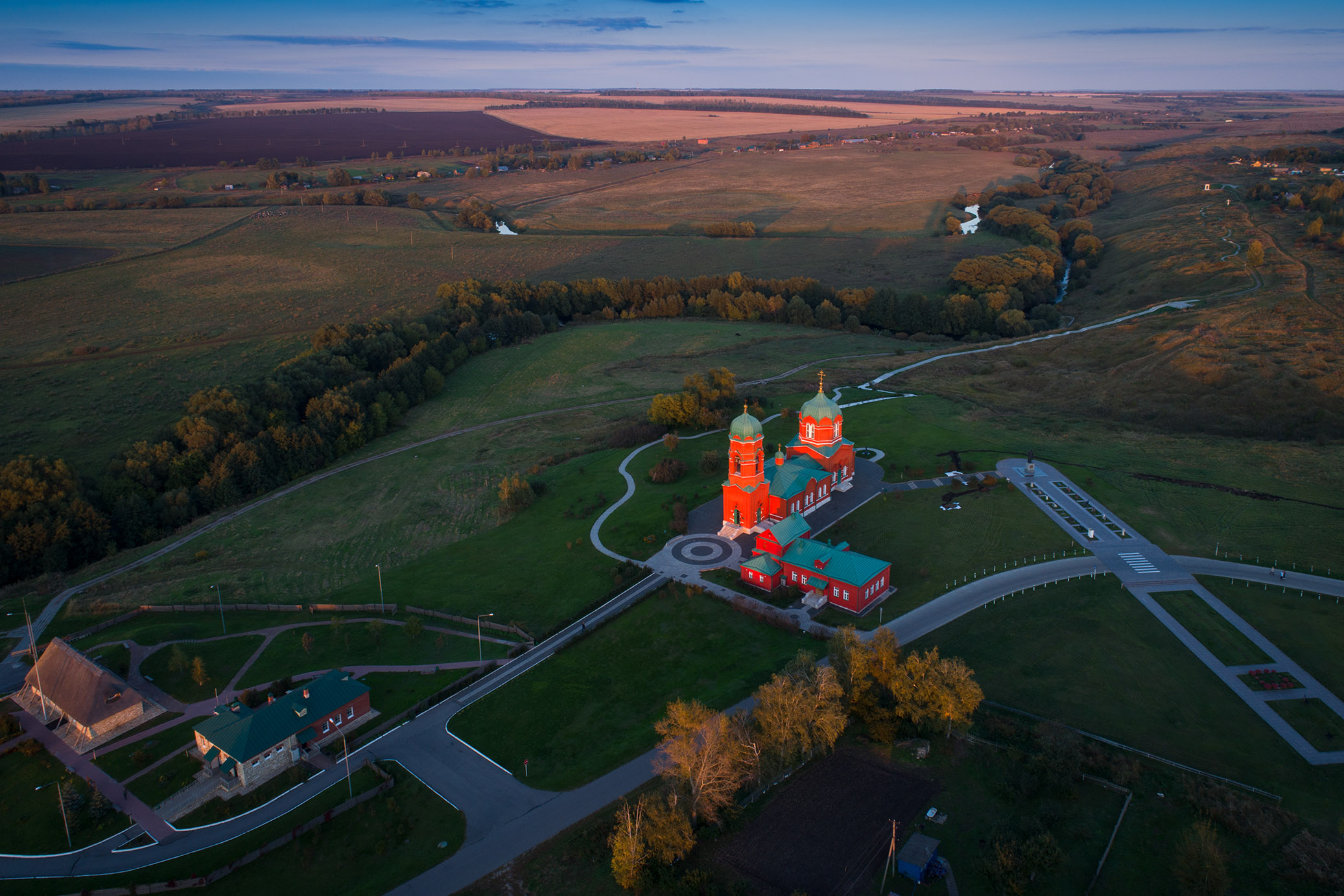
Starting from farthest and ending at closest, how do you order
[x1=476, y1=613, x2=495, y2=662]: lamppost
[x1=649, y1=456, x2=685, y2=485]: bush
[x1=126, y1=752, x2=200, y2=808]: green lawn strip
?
[x1=649, y1=456, x2=685, y2=485]: bush
[x1=476, y1=613, x2=495, y2=662]: lamppost
[x1=126, y1=752, x2=200, y2=808]: green lawn strip

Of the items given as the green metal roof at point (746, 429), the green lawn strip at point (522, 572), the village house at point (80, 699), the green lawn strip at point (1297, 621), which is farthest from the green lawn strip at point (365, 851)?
the green lawn strip at point (1297, 621)

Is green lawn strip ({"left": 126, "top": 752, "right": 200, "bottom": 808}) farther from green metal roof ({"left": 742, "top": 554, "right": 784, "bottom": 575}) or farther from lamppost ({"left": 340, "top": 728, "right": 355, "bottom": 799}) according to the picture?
green metal roof ({"left": 742, "top": 554, "right": 784, "bottom": 575})

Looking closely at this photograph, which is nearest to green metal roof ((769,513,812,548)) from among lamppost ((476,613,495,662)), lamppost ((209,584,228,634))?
lamppost ((476,613,495,662))

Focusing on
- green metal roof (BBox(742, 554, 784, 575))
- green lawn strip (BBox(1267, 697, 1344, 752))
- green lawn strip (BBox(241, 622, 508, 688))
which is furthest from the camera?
green metal roof (BBox(742, 554, 784, 575))

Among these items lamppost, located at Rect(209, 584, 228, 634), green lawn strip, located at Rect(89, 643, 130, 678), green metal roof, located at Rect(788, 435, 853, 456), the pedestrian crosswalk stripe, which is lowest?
lamppost, located at Rect(209, 584, 228, 634)

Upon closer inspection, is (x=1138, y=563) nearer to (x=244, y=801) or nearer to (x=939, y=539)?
(x=939, y=539)

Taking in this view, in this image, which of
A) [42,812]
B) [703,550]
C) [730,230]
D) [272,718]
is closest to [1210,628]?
[703,550]
